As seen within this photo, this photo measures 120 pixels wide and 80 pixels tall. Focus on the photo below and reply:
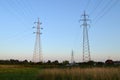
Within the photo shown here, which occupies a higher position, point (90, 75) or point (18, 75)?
point (18, 75)

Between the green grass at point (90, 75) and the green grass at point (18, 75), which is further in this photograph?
the green grass at point (18, 75)

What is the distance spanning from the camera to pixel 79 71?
23.4 metres

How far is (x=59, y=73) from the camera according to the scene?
24.9 m

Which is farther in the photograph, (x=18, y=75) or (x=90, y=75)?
(x=18, y=75)

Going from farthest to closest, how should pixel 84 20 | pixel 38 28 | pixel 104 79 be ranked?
1. pixel 38 28
2. pixel 84 20
3. pixel 104 79

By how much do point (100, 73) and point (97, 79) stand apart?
92cm

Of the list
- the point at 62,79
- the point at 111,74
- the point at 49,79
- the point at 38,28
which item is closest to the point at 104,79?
the point at 111,74

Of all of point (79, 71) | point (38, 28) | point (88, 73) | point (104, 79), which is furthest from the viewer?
point (38, 28)

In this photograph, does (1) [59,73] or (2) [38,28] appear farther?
(2) [38,28]

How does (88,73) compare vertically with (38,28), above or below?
below

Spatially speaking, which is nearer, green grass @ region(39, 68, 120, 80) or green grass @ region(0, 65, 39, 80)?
green grass @ region(39, 68, 120, 80)

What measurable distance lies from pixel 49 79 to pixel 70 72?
1.66 metres

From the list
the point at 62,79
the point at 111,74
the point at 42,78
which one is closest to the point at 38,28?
the point at 42,78

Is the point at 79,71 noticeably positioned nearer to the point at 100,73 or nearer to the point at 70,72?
the point at 70,72
